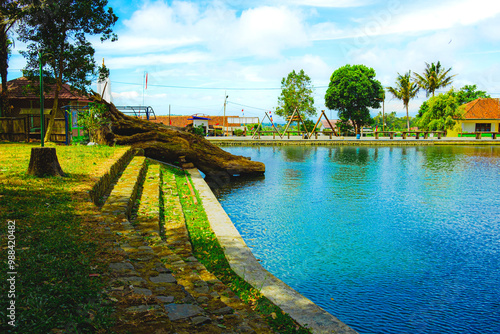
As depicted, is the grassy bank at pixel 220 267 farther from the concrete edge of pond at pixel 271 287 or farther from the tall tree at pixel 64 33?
the tall tree at pixel 64 33

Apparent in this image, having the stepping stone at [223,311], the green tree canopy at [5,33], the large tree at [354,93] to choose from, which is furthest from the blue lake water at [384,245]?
the large tree at [354,93]

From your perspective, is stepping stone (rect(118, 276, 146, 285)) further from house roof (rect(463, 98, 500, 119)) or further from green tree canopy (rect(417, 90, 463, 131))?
house roof (rect(463, 98, 500, 119))

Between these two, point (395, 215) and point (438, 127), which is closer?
point (395, 215)

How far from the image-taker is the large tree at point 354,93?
5238cm

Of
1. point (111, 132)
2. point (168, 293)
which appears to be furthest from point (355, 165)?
point (168, 293)

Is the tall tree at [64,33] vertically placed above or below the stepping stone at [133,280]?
above

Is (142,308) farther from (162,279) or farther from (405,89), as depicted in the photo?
(405,89)

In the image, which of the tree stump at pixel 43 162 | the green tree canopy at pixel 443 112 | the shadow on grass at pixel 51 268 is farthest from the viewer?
the green tree canopy at pixel 443 112

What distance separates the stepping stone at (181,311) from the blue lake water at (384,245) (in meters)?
2.83

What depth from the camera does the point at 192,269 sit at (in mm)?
4871

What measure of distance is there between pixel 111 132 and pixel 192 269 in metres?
11.4

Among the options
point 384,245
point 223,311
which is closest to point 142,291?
point 223,311

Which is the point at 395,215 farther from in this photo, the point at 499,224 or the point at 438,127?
the point at 438,127

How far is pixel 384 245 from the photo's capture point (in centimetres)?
805
